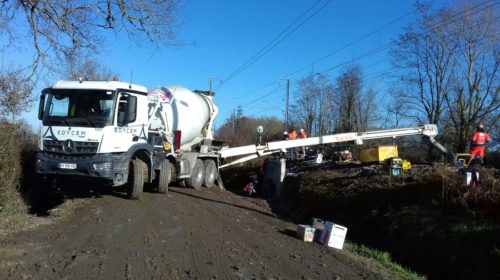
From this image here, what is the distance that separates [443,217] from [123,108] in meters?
8.64

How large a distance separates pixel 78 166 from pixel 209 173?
8854 mm

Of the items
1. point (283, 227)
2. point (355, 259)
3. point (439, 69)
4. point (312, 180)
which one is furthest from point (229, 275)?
point (439, 69)

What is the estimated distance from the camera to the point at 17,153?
464 inches

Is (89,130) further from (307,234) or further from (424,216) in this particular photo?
(424,216)

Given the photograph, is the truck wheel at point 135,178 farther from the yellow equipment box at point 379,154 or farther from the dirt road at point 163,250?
the yellow equipment box at point 379,154

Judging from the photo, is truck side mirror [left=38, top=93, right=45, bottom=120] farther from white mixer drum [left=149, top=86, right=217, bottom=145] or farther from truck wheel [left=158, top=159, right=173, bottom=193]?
white mixer drum [left=149, top=86, right=217, bottom=145]

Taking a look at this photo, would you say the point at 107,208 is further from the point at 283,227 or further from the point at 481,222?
the point at 481,222

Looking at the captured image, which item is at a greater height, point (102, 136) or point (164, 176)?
point (102, 136)

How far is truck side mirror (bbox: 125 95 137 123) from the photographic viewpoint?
44.7ft

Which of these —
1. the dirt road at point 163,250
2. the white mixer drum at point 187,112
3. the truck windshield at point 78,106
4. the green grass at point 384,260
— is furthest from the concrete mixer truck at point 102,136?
the green grass at point 384,260

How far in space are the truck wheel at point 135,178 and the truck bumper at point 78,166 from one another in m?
0.73

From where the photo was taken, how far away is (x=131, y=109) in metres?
13.7

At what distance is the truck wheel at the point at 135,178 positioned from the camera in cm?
1350

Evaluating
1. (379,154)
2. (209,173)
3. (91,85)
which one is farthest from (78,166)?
(379,154)
